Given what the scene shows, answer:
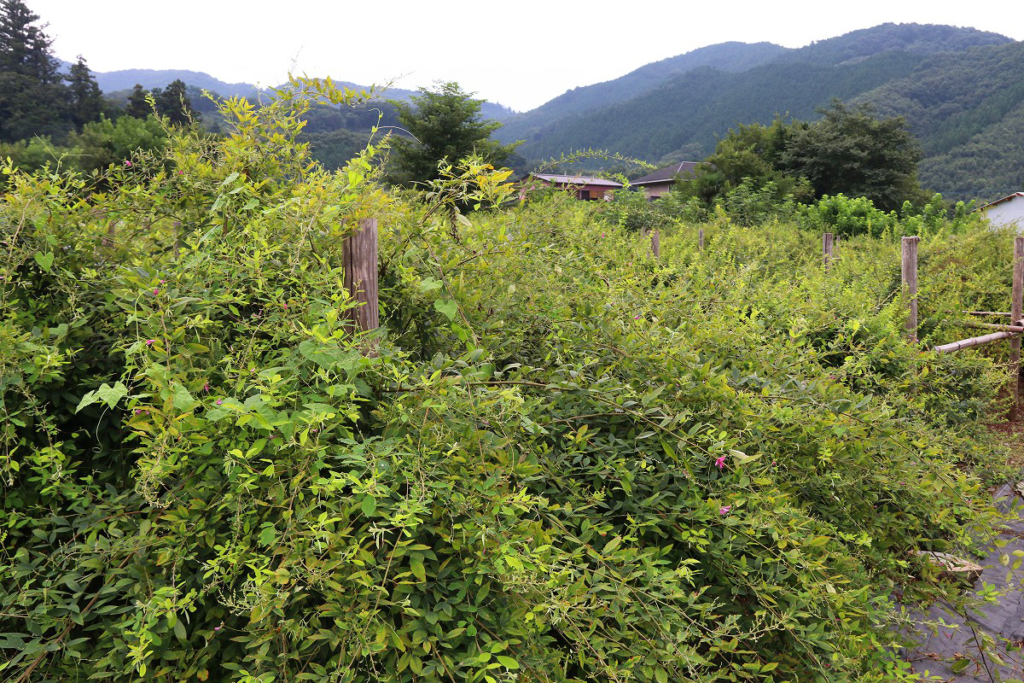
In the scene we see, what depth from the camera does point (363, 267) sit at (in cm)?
205

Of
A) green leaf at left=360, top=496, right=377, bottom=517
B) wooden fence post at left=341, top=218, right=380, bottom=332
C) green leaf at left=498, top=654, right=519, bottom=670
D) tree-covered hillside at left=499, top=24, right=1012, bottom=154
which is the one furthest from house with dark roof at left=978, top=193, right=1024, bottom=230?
tree-covered hillside at left=499, top=24, right=1012, bottom=154

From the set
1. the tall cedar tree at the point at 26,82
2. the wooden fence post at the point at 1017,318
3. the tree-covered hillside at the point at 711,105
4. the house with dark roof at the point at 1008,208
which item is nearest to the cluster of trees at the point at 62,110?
the tall cedar tree at the point at 26,82

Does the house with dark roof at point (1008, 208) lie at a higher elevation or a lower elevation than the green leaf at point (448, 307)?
lower

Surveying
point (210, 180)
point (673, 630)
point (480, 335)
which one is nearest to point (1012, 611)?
point (673, 630)

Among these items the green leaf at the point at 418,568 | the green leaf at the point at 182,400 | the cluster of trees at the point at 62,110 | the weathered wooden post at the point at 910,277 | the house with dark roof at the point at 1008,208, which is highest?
the cluster of trees at the point at 62,110

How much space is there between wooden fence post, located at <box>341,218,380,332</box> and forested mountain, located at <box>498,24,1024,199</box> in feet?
136

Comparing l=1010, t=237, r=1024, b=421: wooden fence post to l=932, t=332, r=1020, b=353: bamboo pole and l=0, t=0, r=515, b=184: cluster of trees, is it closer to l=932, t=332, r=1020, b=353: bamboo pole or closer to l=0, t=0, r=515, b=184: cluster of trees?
l=932, t=332, r=1020, b=353: bamboo pole

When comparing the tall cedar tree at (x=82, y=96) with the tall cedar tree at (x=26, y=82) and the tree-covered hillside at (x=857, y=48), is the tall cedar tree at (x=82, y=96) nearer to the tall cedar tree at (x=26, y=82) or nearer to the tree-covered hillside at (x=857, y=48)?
the tall cedar tree at (x=26, y=82)

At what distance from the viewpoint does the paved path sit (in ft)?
8.71

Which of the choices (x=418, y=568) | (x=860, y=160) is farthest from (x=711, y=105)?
(x=418, y=568)

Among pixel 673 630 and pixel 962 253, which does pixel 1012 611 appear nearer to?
pixel 673 630

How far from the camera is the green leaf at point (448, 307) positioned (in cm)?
207

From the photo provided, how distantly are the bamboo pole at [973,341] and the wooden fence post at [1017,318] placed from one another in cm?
17

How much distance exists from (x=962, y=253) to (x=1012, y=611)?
6.87 m
